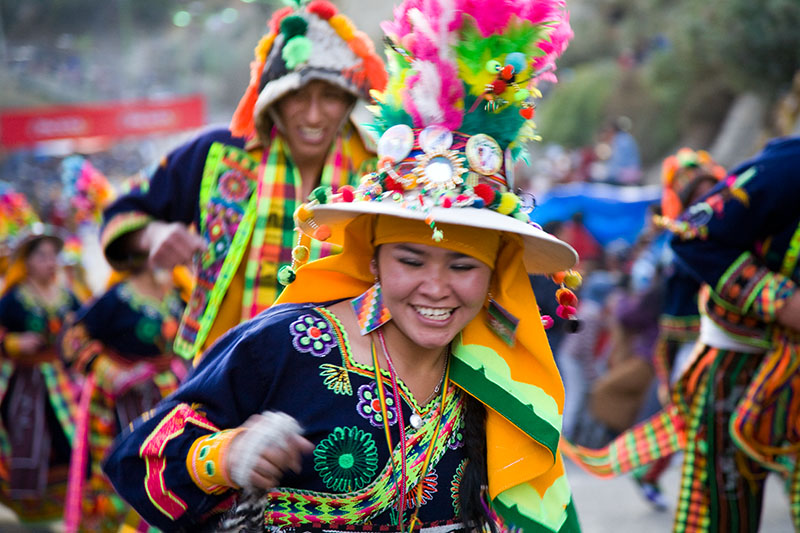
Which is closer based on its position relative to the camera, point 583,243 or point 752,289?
point 752,289

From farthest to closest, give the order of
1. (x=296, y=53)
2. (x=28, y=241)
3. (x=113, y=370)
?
(x=28, y=241), (x=113, y=370), (x=296, y=53)

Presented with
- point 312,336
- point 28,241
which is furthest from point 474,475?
point 28,241

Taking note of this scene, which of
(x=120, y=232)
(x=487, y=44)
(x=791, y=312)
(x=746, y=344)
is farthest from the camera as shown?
(x=746, y=344)

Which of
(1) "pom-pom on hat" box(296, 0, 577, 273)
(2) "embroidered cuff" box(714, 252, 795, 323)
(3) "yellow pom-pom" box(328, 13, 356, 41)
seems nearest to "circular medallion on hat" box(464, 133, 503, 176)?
(1) "pom-pom on hat" box(296, 0, 577, 273)

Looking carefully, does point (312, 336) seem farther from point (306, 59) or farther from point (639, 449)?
point (639, 449)

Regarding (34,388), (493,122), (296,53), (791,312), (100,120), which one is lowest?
(34,388)

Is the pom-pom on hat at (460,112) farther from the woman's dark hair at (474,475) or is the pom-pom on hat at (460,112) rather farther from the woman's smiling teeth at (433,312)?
the woman's dark hair at (474,475)

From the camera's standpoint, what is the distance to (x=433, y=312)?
231 cm

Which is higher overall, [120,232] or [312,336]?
[120,232]

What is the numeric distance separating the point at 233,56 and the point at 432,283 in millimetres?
33367

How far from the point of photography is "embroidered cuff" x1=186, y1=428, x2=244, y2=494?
6.75 feet

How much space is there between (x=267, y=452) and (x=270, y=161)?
1637mm

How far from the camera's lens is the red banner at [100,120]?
2153 centimetres

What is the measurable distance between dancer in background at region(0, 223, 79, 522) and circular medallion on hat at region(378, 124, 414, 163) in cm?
534
